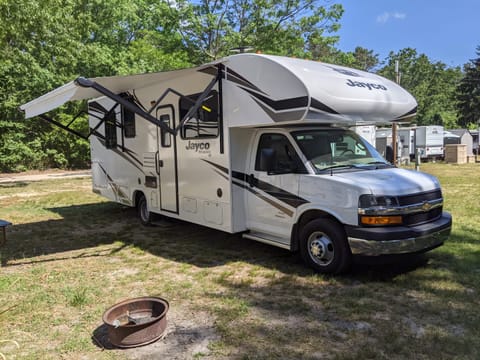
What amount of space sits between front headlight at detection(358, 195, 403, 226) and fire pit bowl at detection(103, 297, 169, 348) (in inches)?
96.1

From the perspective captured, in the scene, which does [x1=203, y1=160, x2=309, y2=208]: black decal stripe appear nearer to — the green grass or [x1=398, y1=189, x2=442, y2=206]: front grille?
the green grass

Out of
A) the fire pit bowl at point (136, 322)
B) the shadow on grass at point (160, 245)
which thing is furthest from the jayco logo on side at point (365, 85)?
the fire pit bowl at point (136, 322)

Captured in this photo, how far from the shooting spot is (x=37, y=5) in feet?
45.4

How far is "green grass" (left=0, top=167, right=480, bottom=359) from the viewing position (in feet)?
12.3

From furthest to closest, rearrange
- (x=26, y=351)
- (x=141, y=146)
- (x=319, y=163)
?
(x=141, y=146), (x=319, y=163), (x=26, y=351)

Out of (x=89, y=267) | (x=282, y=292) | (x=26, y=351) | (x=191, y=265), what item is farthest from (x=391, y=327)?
(x=89, y=267)

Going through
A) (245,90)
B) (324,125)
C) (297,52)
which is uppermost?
(297,52)

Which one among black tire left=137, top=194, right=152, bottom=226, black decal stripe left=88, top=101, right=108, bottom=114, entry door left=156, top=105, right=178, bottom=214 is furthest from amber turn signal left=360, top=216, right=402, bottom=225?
black decal stripe left=88, top=101, right=108, bottom=114

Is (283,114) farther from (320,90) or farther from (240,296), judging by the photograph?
(240,296)

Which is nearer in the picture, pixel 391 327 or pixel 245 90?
pixel 391 327

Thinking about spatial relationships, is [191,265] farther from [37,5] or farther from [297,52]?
[297,52]

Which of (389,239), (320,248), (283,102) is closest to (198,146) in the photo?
(283,102)

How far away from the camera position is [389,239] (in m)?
4.80

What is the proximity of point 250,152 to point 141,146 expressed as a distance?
3.00 metres
